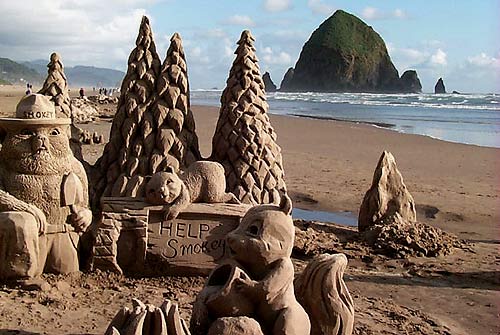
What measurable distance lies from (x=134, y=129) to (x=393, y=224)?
11.5 feet

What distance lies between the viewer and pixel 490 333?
4871 millimetres

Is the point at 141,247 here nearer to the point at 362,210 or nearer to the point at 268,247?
the point at 268,247

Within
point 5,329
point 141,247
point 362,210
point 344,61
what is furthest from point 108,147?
point 344,61

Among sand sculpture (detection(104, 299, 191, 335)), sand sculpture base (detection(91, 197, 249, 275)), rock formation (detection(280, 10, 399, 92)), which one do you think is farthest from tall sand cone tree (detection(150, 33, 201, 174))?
rock formation (detection(280, 10, 399, 92))

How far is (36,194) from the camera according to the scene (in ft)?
16.1

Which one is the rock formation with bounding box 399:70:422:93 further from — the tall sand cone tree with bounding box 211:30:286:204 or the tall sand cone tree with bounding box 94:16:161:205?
the tall sand cone tree with bounding box 94:16:161:205

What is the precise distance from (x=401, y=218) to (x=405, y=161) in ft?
22.7

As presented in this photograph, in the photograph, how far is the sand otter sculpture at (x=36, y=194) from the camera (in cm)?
475

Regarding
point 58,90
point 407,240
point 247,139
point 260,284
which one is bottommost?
point 407,240

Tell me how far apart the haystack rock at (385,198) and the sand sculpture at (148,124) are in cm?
258

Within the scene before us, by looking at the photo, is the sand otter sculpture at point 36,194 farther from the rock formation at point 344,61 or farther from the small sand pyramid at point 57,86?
the rock formation at point 344,61

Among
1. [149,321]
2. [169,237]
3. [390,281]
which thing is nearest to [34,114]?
[169,237]

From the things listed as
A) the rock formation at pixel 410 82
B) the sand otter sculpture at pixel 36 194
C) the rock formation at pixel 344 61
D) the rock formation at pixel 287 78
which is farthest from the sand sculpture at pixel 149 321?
the rock formation at pixel 287 78

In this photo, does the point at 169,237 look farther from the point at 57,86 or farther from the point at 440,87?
the point at 440,87
